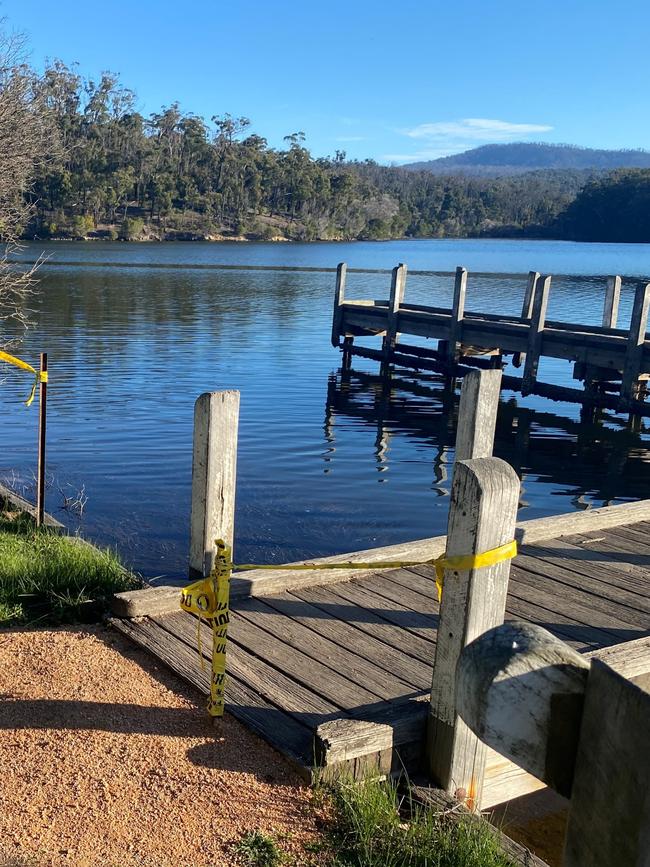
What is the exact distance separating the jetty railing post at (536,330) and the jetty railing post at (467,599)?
50.7 feet

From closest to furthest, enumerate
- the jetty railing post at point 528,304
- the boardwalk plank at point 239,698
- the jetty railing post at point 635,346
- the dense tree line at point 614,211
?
the boardwalk plank at point 239,698 → the jetty railing post at point 635,346 → the jetty railing post at point 528,304 → the dense tree line at point 614,211

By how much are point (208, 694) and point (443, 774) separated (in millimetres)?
1252

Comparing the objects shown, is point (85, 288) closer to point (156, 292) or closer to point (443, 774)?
point (156, 292)

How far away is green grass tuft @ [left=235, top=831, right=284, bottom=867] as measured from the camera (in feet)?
10.8

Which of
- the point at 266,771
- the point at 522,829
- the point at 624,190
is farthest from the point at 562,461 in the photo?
the point at 624,190

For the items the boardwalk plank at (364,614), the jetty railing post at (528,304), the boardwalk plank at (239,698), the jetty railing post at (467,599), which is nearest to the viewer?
the jetty railing post at (467,599)

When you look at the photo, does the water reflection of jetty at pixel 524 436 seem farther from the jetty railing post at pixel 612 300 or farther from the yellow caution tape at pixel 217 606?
the yellow caution tape at pixel 217 606

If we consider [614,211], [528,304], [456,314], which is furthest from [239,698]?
[614,211]

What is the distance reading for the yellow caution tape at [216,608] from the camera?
4301 millimetres

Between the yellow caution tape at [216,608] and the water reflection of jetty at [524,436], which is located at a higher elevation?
the yellow caution tape at [216,608]

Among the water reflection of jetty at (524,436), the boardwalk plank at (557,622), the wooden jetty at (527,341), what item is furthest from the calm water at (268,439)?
the boardwalk plank at (557,622)

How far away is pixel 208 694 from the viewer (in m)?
4.54

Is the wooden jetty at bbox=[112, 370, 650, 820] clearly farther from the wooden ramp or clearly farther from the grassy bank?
the grassy bank

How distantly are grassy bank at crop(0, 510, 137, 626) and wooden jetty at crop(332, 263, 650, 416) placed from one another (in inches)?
504
